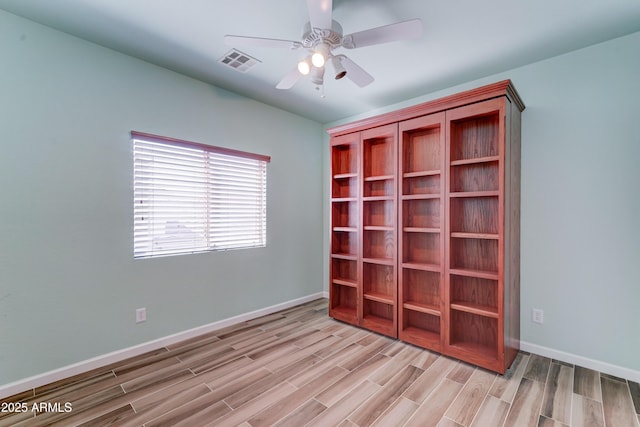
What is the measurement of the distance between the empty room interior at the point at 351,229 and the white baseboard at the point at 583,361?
11mm

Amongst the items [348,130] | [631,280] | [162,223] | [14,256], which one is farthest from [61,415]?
[631,280]

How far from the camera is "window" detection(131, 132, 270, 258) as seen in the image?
8.70ft

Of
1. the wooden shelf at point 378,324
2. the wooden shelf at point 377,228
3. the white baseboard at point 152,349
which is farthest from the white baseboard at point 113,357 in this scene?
the wooden shelf at point 377,228

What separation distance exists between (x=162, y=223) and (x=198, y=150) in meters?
0.83

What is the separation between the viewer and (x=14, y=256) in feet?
6.70

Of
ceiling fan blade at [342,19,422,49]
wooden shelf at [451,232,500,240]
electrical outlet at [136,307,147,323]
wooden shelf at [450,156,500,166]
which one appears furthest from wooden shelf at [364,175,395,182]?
electrical outlet at [136,307,147,323]

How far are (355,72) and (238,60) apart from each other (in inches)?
46.1

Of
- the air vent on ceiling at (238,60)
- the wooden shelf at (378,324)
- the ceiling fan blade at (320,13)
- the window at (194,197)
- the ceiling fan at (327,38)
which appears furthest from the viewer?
the wooden shelf at (378,324)

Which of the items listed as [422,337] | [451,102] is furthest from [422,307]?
[451,102]

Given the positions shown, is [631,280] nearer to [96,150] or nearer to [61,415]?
[61,415]

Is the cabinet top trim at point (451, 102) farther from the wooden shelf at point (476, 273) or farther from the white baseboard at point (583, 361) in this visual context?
the white baseboard at point (583, 361)

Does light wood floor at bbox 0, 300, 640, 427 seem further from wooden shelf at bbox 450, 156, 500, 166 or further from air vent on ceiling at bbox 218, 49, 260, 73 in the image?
air vent on ceiling at bbox 218, 49, 260, 73

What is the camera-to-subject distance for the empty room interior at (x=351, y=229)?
77.8 inches

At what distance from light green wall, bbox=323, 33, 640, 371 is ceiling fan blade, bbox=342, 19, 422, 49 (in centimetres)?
171
